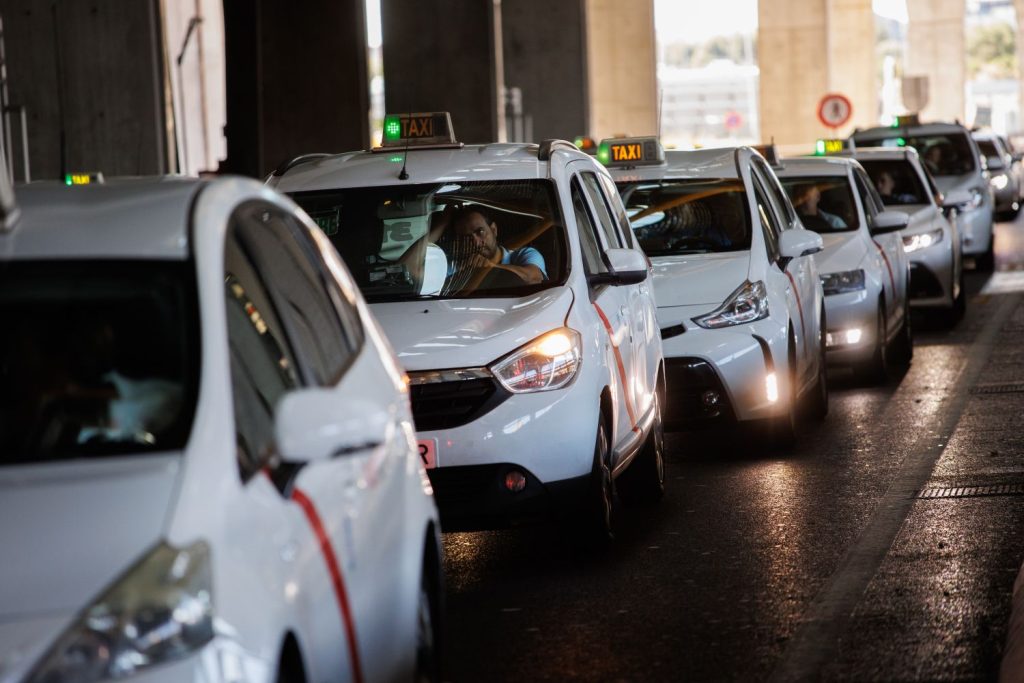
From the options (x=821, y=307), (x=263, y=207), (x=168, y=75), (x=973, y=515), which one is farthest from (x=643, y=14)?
(x=263, y=207)

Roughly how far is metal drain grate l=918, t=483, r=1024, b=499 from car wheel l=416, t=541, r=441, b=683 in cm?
458

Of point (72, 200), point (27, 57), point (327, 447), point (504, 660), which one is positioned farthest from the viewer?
point (27, 57)

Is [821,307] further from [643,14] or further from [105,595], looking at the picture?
[643,14]

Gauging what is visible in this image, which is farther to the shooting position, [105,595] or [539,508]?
[539,508]

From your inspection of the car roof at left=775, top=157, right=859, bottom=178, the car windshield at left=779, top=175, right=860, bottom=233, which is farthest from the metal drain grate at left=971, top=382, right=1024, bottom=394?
the car roof at left=775, top=157, right=859, bottom=178

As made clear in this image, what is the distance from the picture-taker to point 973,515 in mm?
8812

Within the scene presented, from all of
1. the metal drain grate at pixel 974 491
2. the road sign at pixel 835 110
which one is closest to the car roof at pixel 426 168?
the metal drain grate at pixel 974 491

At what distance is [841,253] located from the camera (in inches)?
561

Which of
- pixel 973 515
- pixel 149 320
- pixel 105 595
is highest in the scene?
pixel 149 320

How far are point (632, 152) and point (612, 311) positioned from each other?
3.86m

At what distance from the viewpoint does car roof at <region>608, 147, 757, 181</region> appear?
12.0 metres

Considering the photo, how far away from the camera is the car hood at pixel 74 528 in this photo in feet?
11.3

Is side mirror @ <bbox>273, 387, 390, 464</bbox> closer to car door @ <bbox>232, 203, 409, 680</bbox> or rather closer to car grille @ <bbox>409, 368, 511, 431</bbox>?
car door @ <bbox>232, 203, 409, 680</bbox>

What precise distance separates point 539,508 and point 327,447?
3.82m
